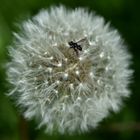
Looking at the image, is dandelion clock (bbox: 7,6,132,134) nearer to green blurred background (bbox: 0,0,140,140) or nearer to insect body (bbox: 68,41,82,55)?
insect body (bbox: 68,41,82,55)

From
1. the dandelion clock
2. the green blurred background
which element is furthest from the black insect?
the green blurred background

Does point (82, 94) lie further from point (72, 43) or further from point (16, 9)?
point (16, 9)

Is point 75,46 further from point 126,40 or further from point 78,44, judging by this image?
point 126,40

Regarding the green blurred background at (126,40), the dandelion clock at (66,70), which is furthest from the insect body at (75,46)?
the green blurred background at (126,40)

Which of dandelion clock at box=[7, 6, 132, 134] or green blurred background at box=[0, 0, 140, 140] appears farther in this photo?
green blurred background at box=[0, 0, 140, 140]

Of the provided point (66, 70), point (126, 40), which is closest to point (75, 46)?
point (66, 70)

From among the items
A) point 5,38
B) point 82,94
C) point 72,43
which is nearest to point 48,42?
point 72,43
